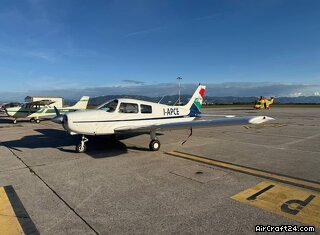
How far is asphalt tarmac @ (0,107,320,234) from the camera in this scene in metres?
4.42

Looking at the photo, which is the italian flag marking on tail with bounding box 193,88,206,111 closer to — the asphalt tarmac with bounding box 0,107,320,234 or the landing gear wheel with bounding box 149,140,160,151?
the asphalt tarmac with bounding box 0,107,320,234

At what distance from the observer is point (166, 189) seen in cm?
604

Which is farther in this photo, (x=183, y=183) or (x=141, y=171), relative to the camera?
(x=141, y=171)

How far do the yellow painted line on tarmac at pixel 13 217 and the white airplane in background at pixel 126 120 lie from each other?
4.26 meters

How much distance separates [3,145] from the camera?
12656 millimetres

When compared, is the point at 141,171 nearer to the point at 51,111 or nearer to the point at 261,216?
the point at 261,216

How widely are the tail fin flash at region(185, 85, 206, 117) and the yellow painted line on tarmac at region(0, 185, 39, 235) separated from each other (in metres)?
10.7

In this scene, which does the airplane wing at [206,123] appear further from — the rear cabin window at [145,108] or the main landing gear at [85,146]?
the rear cabin window at [145,108]

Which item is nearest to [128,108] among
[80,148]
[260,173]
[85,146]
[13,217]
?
[85,146]

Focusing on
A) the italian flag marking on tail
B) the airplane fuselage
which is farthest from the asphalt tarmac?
the italian flag marking on tail

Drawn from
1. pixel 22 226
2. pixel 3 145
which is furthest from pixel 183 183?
pixel 3 145

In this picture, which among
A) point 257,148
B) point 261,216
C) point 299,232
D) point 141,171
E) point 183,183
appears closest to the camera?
point 299,232

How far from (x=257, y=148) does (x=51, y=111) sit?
23.7 metres

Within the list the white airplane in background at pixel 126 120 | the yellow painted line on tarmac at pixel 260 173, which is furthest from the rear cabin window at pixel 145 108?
the yellow painted line on tarmac at pixel 260 173
